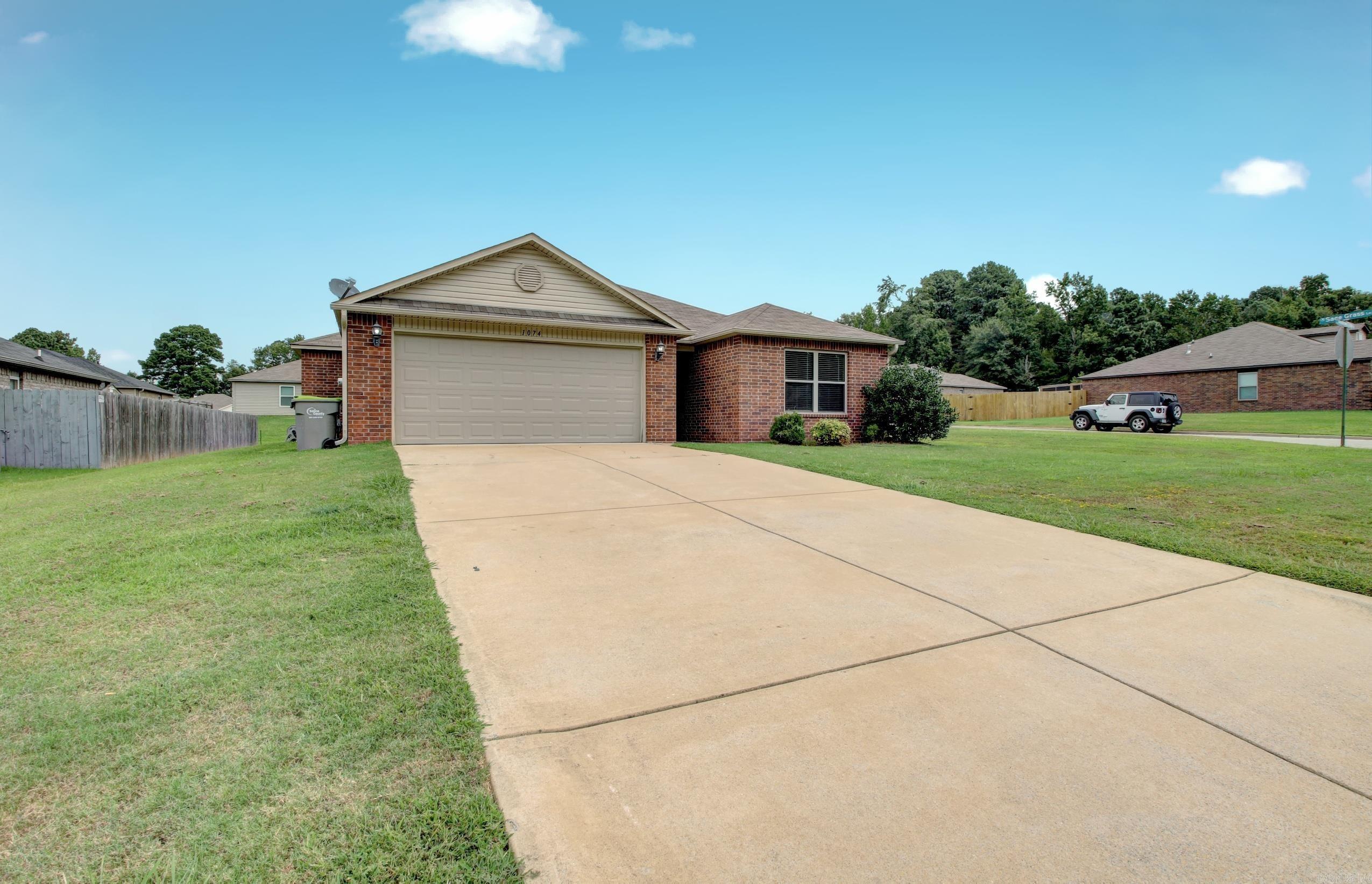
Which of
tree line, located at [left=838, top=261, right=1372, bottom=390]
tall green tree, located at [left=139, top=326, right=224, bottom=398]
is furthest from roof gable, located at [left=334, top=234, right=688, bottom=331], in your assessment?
tall green tree, located at [left=139, top=326, right=224, bottom=398]

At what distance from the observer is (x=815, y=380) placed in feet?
52.3

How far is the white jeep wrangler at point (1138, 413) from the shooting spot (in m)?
23.1

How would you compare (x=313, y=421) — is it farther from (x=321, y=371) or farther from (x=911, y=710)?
(x=911, y=710)

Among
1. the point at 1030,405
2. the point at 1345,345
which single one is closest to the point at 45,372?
the point at 1345,345

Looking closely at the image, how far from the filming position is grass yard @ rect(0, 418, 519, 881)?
1.69m

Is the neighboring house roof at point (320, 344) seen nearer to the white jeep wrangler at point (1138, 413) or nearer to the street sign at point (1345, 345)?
the street sign at point (1345, 345)

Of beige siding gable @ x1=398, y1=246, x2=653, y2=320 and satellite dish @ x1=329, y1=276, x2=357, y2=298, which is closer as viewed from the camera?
beige siding gable @ x1=398, y1=246, x2=653, y2=320

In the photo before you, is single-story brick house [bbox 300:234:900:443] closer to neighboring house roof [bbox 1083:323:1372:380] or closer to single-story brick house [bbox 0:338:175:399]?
single-story brick house [bbox 0:338:175:399]

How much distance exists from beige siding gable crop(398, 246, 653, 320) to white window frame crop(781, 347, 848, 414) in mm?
3866

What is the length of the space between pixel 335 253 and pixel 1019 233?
137 ft

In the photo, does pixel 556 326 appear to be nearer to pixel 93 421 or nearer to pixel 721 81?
pixel 721 81

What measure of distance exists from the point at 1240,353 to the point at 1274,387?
2521mm

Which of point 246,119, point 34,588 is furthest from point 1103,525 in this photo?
point 246,119

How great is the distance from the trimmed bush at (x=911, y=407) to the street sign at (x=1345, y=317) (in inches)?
1611
